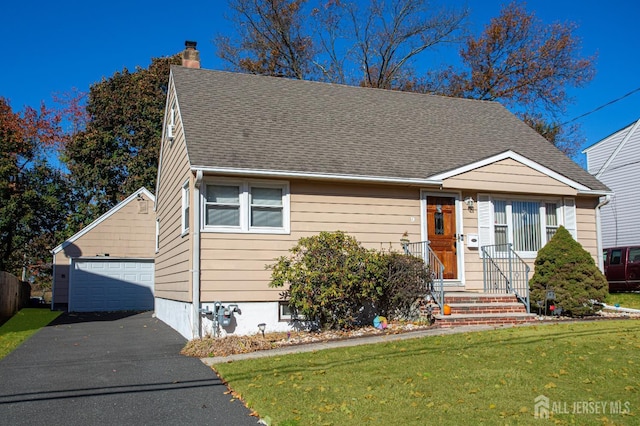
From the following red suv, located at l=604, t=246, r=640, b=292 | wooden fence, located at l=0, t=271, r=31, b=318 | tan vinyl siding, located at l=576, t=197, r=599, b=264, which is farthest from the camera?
red suv, located at l=604, t=246, r=640, b=292

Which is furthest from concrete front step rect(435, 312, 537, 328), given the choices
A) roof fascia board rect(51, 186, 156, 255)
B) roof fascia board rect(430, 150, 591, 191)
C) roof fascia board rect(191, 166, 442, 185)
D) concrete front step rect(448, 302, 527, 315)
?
roof fascia board rect(51, 186, 156, 255)

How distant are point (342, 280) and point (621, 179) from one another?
19.5 metres

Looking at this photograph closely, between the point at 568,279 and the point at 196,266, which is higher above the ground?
the point at 196,266

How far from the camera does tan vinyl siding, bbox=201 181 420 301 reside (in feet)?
38.1

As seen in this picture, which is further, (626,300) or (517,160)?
(626,300)

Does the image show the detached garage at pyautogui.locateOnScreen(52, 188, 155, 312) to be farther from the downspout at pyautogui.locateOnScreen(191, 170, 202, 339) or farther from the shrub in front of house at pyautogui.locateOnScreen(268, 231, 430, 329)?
the shrub in front of house at pyautogui.locateOnScreen(268, 231, 430, 329)

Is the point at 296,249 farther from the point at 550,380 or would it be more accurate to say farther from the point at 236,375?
the point at 550,380

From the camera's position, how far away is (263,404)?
6227 mm

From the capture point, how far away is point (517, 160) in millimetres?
13969

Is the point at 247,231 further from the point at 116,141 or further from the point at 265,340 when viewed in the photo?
the point at 116,141

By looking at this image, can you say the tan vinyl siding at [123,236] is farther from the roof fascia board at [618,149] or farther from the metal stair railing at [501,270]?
the roof fascia board at [618,149]

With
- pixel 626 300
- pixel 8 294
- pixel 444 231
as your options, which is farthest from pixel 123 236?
pixel 626 300

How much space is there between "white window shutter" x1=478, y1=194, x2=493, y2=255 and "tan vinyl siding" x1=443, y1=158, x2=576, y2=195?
0.36m

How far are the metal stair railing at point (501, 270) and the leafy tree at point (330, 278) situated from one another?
3.49 metres
